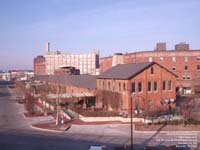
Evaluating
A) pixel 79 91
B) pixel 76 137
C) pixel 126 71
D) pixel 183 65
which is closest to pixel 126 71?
pixel 126 71

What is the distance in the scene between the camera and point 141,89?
164ft

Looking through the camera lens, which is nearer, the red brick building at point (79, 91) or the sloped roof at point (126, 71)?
the sloped roof at point (126, 71)

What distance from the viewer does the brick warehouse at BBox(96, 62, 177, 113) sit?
49.1 metres

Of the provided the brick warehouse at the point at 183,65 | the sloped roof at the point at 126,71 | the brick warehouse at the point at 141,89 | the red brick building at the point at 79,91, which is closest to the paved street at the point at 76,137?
the brick warehouse at the point at 141,89

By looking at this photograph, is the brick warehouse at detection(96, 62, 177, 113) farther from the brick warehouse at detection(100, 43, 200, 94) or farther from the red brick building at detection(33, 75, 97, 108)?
the brick warehouse at detection(100, 43, 200, 94)

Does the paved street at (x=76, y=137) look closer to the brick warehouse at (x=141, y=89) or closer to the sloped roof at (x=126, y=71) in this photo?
the brick warehouse at (x=141, y=89)

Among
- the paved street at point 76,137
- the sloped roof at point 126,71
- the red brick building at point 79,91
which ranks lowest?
the paved street at point 76,137

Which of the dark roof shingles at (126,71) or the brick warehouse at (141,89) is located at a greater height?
the dark roof shingles at (126,71)

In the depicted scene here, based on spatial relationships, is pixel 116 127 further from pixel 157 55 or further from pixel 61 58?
pixel 61 58

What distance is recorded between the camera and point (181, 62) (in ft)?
262

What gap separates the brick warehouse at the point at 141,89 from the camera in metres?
49.1

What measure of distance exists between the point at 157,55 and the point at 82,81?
22283 mm

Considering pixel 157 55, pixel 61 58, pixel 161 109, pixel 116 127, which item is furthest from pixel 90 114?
pixel 61 58

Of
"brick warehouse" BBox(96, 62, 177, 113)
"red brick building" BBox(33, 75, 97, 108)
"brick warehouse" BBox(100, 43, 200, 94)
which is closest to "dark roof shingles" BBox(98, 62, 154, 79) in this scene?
"brick warehouse" BBox(96, 62, 177, 113)
